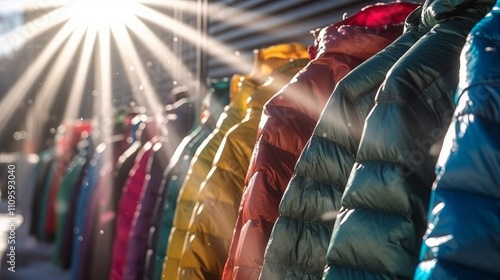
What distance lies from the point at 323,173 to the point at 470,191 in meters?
0.63

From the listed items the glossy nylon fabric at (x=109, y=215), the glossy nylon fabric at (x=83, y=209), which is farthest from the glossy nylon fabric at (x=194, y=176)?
the glossy nylon fabric at (x=83, y=209)

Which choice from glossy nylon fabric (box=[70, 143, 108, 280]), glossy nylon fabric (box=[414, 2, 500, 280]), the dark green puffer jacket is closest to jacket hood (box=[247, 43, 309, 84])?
the dark green puffer jacket

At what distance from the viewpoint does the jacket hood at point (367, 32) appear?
7.02 ft

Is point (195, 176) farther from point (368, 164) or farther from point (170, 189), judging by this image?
point (368, 164)

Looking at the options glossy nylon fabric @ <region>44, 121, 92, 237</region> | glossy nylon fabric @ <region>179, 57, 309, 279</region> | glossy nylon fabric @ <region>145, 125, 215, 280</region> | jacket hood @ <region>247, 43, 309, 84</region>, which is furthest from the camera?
glossy nylon fabric @ <region>44, 121, 92, 237</region>

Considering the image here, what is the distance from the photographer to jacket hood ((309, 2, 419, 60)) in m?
2.14

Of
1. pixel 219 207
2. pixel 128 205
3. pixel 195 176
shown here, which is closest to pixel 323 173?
pixel 219 207

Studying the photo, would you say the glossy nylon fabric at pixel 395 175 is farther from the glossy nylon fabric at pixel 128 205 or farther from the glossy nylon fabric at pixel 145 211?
the glossy nylon fabric at pixel 128 205

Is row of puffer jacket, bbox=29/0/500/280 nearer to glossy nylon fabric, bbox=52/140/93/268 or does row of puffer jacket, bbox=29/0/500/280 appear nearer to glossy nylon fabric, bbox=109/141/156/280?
glossy nylon fabric, bbox=109/141/156/280

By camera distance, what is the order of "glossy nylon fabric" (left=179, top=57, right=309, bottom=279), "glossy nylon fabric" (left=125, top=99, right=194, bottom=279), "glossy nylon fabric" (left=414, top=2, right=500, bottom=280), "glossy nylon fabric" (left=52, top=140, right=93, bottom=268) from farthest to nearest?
"glossy nylon fabric" (left=52, top=140, right=93, bottom=268) → "glossy nylon fabric" (left=125, top=99, right=194, bottom=279) → "glossy nylon fabric" (left=179, top=57, right=309, bottom=279) → "glossy nylon fabric" (left=414, top=2, right=500, bottom=280)

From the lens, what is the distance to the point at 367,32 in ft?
7.06

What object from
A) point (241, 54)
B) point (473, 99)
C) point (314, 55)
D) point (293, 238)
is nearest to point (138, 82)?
point (241, 54)

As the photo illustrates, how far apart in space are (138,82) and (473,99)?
6.49 m

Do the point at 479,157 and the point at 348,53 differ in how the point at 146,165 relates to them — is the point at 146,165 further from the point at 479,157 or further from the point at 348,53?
the point at 479,157
